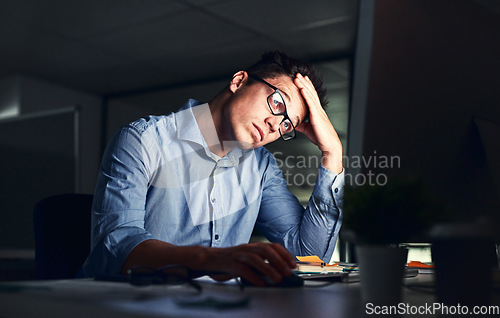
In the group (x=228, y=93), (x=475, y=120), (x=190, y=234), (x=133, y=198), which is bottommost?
(x=190, y=234)

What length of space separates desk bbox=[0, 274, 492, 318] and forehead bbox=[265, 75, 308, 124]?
72cm

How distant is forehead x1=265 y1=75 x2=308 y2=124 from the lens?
1354mm

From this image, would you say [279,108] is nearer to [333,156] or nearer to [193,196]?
[333,156]

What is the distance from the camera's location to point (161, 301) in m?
0.52

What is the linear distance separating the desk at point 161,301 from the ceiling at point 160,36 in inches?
102

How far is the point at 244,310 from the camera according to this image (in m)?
0.49

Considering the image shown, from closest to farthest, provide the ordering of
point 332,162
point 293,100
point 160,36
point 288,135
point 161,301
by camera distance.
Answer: point 161,301, point 332,162, point 293,100, point 288,135, point 160,36

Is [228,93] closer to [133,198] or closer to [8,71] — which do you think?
[133,198]

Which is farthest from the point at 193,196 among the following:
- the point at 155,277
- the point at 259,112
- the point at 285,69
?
the point at 155,277

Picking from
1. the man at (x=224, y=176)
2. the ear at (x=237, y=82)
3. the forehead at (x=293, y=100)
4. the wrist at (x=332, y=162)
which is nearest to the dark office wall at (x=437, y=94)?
the man at (x=224, y=176)

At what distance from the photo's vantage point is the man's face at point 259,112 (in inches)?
53.8

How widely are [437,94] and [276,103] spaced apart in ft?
2.46

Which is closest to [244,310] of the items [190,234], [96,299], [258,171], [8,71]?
[96,299]

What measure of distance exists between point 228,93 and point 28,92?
3524mm
